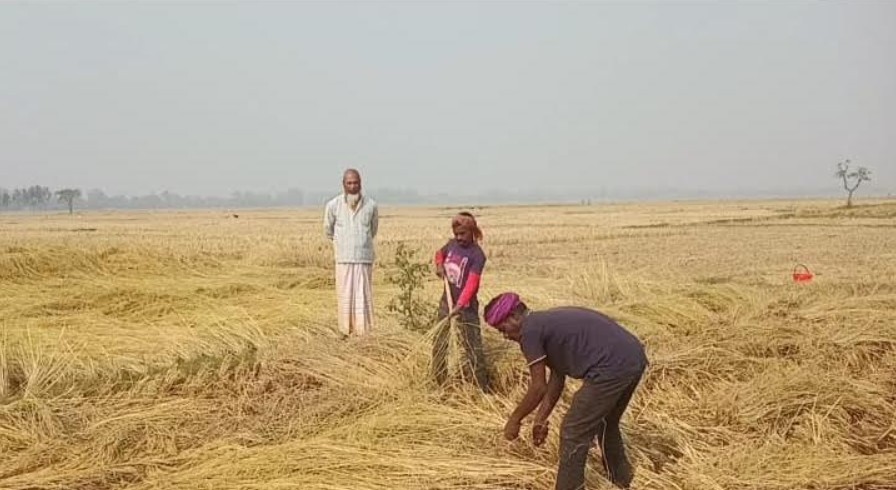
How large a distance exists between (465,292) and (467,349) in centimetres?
46

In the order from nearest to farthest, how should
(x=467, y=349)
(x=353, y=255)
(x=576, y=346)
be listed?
(x=576, y=346) < (x=467, y=349) < (x=353, y=255)

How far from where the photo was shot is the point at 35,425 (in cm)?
512

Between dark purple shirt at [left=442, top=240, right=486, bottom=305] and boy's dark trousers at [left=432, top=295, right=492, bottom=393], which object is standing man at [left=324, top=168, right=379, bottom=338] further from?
dark purple shirt at [left=442, top=240, right=486, bottom=305]

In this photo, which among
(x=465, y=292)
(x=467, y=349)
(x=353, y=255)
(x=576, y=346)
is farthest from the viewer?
(x=353, y=255)

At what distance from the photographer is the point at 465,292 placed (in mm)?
5586

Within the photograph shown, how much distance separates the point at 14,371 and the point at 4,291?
5003 mm

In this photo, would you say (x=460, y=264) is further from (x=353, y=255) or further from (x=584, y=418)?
(x=353, y=255)

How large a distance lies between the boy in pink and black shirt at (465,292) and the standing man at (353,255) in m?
1.83

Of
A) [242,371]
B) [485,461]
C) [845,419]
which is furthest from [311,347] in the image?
[845,419]

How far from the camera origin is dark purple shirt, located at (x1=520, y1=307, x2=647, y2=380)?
3.92m

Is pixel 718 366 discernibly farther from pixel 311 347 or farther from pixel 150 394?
pixel 150 394

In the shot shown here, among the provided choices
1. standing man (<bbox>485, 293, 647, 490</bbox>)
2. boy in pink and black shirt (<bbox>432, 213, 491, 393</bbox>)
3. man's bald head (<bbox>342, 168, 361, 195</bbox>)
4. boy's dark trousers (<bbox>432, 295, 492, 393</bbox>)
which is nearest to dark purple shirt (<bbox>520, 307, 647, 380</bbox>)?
standing man (<bbox>485, 293, 647, 490</bbox>)

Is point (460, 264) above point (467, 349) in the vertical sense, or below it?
above

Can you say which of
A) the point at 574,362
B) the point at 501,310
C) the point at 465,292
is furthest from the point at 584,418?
the point at 465,292
